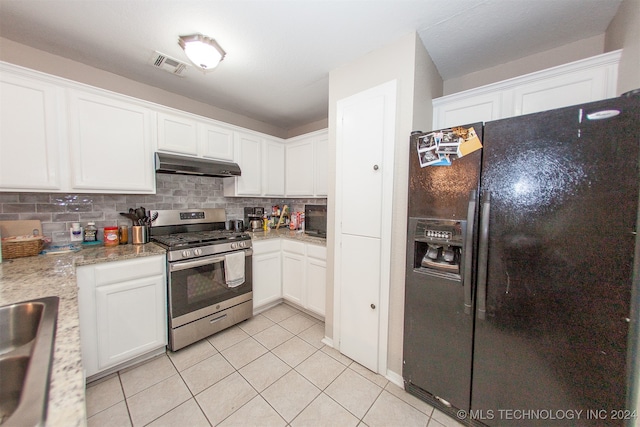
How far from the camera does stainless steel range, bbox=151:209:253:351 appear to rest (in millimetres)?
1925

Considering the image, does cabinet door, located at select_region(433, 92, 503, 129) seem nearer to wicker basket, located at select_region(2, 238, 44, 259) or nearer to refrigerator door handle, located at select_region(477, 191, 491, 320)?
refrigerator door handle, located at select_region(477, 191, 491, 320)

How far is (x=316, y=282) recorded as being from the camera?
2439 millimetres

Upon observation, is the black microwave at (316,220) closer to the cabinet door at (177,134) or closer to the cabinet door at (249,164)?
the cabinet door at (249,164)

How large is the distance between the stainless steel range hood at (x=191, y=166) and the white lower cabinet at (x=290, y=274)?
34.7 inches

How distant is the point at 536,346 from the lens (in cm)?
115

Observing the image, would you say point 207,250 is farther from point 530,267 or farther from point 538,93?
point 538,93

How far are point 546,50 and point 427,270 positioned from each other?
2.02 m

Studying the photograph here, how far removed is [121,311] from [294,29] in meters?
2.42

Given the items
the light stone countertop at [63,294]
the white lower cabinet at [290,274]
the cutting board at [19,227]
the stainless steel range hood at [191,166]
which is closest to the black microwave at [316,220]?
the white lower cabinet at [290,274]

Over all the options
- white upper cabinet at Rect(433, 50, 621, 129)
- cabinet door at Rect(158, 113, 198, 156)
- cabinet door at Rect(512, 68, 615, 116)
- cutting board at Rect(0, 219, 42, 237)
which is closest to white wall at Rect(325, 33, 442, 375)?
white upper cabinet at Rect(433, 50, 621, 129)

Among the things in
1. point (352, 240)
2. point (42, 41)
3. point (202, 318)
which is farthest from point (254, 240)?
point (42, 41)

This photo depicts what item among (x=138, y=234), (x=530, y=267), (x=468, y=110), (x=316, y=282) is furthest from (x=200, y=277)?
(x=468, y=110)

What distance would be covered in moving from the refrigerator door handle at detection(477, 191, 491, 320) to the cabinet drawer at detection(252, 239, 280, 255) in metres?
2.03

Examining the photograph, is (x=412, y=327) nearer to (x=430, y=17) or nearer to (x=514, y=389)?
(x=514, y=389)
